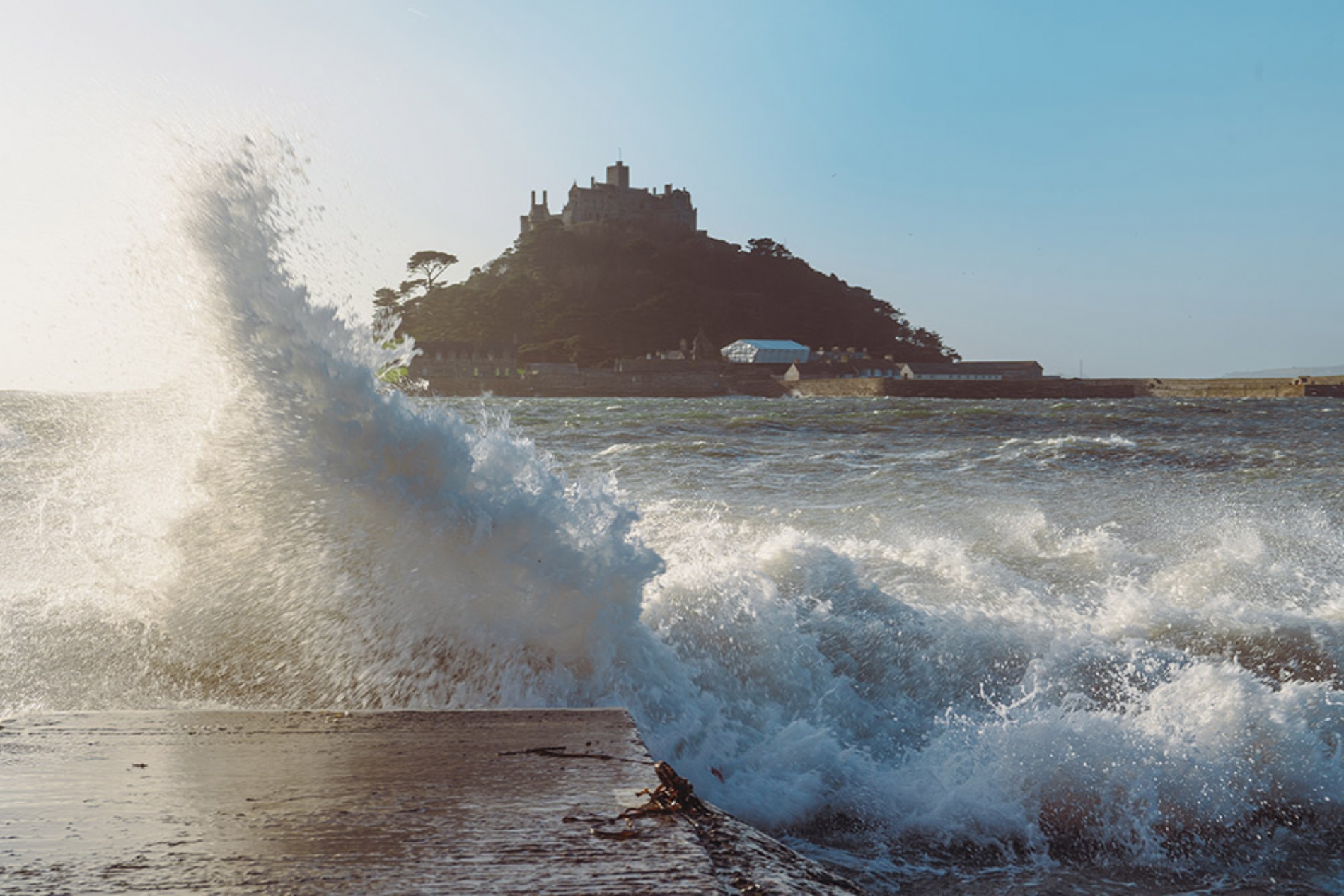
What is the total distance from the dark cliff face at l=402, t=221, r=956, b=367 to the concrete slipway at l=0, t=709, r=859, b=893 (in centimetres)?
8084

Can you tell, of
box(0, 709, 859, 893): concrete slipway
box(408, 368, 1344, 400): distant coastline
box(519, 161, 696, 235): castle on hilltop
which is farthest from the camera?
box(519, 161, 696, 235): castle on hilltop

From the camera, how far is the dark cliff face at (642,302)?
86.5m

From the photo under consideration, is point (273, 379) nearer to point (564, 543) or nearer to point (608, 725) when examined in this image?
point (564, 543)

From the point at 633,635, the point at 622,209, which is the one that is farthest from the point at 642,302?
the point at 633,635

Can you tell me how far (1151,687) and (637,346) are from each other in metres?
85.9

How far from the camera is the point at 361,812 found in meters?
1.74

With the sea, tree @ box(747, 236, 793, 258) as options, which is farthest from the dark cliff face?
the sea

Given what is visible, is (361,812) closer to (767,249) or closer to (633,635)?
(633,635)

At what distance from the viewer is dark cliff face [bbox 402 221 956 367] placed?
86.5 metres

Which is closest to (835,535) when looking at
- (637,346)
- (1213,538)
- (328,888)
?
(1213,538)

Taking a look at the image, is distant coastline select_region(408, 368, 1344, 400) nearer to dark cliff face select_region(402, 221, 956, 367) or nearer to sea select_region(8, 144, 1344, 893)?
dark cliff face select_region(402, 221, 956, 367)

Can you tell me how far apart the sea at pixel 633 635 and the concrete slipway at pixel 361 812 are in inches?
23.8

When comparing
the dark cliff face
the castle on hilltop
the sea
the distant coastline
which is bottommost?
the sea

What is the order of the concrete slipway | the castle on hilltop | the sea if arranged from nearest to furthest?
1. the concrete slipway
2. the sea
3. the castle on hilltop
